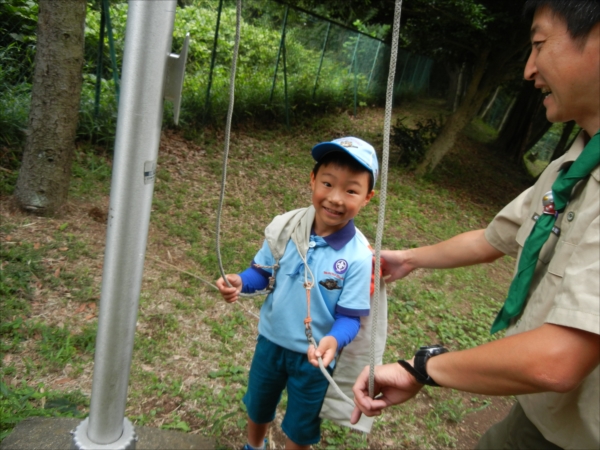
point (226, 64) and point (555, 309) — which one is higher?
point (226, 64)

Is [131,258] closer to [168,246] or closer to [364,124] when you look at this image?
[168,246]

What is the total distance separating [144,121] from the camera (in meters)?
1.03

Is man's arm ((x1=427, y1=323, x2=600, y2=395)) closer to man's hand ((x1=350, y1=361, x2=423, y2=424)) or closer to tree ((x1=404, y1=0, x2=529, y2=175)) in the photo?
man's hand ((x1=350, y1=361, x2=423, y2=424))

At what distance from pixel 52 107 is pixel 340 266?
3232 millimetres

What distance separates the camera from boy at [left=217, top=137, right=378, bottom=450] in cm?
179

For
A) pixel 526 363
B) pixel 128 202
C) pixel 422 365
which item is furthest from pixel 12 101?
pixel 526 363

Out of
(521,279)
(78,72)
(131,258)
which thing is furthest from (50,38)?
(521,279)

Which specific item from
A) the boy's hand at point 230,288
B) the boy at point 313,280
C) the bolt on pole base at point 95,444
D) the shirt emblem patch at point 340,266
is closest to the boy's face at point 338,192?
the boy at point 313,280

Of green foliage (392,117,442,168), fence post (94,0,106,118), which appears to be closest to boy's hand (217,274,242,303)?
fence post (94,0,106,118)

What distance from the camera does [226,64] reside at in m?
8.59

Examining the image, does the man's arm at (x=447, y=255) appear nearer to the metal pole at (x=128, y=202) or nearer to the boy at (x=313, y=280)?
the boy at (x=313, y=280)

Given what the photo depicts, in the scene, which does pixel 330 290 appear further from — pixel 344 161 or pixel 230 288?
pixel 344 161

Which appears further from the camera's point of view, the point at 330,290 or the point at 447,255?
the point at 447,255

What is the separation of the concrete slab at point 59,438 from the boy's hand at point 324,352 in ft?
2.49
